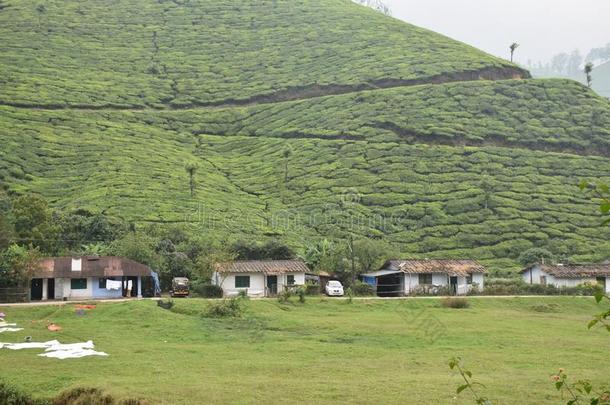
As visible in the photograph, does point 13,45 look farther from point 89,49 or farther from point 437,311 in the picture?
point 437,311

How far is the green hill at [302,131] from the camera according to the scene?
248 ft

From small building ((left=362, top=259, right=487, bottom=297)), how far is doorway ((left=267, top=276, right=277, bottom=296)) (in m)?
7.91

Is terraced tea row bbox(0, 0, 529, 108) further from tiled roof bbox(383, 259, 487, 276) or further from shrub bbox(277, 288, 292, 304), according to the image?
shrub bbox(277, 288, 292, 304)

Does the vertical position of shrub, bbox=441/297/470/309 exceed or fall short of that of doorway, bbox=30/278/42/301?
it falls short

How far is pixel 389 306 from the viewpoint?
144 feet

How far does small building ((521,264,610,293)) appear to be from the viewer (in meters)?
54.7

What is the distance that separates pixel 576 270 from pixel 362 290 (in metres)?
18.2

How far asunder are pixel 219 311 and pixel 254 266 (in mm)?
12907

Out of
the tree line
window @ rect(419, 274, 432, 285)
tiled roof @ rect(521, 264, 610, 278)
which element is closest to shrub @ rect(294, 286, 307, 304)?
the tree line

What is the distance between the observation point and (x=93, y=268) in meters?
46.2

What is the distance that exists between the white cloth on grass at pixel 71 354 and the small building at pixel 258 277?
845 inches

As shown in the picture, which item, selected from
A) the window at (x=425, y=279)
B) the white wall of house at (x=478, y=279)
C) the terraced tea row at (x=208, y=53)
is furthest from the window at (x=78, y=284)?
the terraced tea row at (x=208, y=53)

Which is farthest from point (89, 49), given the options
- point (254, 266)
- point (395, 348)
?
point (395, 348)

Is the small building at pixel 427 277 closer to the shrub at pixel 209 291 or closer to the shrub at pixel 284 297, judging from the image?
the shrub at pixel 284 297
